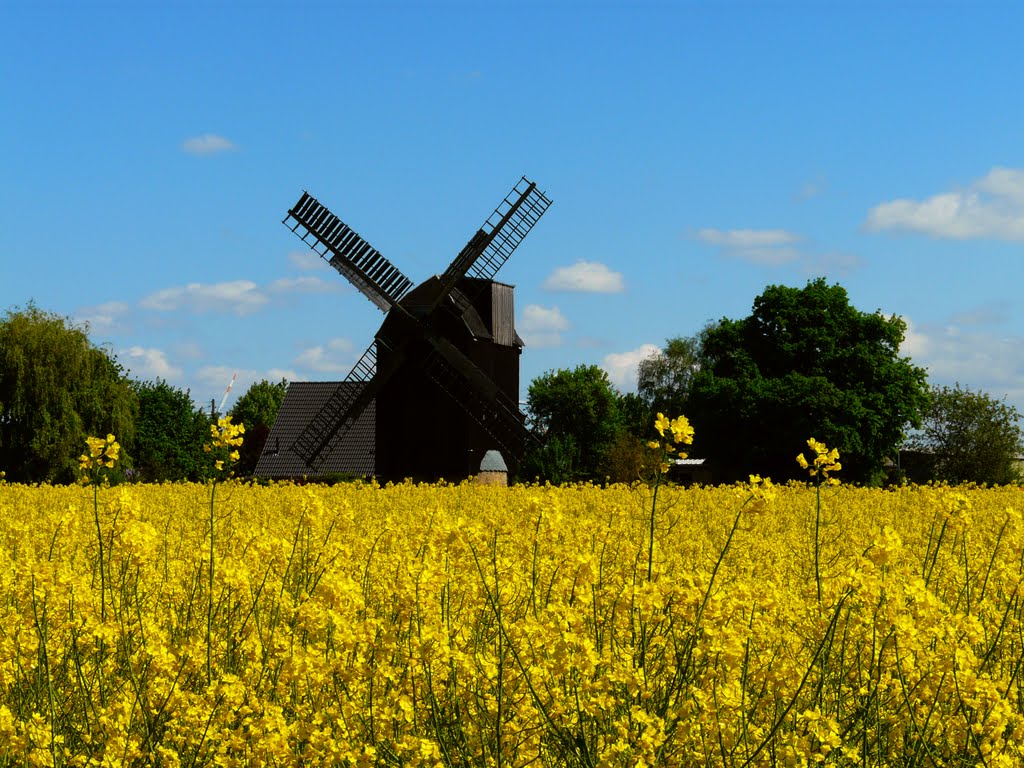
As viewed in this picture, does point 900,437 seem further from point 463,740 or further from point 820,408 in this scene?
point 463,740

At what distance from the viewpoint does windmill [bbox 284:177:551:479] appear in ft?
121

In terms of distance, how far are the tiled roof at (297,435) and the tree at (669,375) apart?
83.1 feet

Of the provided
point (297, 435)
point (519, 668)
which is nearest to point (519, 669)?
point (519, 668)

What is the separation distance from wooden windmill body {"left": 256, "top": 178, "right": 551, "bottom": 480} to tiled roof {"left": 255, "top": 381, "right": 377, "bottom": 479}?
1222cm

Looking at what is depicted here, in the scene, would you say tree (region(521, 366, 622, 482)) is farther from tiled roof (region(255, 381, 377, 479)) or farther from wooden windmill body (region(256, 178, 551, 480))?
wooden windmill body (region(256, 178, 551, 480))

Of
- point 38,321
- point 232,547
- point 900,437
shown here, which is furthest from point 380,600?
point 38,321

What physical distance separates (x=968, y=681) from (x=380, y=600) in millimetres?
4167

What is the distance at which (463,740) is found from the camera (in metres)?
5.23

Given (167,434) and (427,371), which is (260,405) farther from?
(427,371)

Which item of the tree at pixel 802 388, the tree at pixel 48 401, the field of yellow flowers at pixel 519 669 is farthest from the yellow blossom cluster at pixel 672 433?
the tree at pixel 48 401

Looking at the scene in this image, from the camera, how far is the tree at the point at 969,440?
62.0m

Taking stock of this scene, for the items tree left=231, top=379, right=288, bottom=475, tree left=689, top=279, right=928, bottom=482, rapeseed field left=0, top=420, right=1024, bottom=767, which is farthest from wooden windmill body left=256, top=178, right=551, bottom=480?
tree left=231, top=379, right=288, bottom=475

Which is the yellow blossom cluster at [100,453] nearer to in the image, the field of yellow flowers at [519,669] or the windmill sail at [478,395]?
the field of yellow flowers at [519,669]

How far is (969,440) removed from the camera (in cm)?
6366
